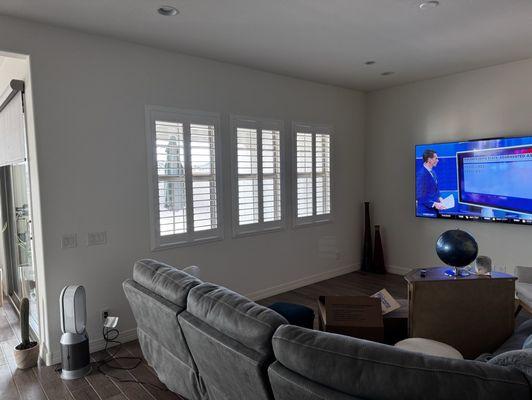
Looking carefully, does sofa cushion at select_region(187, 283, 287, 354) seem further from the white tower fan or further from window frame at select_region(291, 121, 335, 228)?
window frame at select_region(291, 121, 335, 228)

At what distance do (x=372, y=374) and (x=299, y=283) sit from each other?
3946 mm

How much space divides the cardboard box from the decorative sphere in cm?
61

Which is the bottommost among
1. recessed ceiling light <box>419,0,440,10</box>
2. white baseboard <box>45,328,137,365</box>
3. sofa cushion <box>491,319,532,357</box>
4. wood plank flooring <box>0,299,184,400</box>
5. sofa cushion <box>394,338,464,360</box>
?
wood plank flooring <box>0,299,184,400</box>

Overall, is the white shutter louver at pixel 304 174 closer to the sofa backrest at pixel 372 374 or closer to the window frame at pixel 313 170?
the window frame at pixel 313 170

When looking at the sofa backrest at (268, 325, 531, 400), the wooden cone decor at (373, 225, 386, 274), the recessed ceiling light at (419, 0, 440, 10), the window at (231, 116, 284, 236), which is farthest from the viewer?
the wooden cone decor at (373, 225, 386, 274)

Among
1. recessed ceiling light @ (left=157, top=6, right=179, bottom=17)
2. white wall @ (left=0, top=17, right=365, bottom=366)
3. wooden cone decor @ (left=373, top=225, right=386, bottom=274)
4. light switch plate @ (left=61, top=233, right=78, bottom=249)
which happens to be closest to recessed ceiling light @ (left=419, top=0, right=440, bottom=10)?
recessed ceiling light @ (left=157, top=6, right=179, bottom=17)

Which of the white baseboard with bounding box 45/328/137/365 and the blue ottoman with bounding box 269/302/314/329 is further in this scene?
the white baseboard with bounding box 45/328/137/365

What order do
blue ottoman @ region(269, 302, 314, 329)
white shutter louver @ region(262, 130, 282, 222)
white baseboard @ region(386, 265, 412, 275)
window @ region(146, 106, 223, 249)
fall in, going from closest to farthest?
blue ottoman @ region(269, 302, 314, 329)
window @ region(146, 106, 223, 249)
white shutter louver @ region(262, 130, 282, 222)
white baseboard @ region(386, 265, 412, 275)

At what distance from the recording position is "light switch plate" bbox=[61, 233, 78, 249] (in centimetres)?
321

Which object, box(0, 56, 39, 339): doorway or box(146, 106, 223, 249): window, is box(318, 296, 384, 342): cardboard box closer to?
box(146, 106, 223, 249): window

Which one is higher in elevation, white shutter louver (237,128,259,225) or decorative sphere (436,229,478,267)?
white shutter louver (237,128,259,225)

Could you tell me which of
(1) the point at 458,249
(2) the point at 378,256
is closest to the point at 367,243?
(2) the point at 378,256

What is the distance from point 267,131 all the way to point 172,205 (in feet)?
5.23

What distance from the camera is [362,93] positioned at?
19.7 feet
